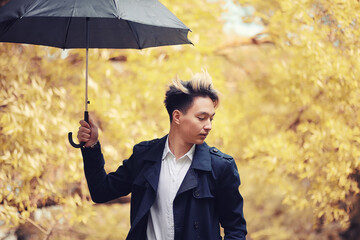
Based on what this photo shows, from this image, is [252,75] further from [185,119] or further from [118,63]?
[185,119]

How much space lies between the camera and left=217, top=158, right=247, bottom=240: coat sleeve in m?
2.11

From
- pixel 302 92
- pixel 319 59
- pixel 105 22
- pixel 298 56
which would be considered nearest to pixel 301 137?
pixel 302 92

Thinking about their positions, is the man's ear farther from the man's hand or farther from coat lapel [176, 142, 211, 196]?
the man's hand

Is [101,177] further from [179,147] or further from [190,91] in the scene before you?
[190,91]

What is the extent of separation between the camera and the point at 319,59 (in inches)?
150

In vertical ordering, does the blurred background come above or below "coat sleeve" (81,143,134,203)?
above

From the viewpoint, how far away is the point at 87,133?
7.21 feet

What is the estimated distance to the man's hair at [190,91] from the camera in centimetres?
215

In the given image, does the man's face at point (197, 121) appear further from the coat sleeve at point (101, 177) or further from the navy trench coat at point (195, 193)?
the coat sleeve at point (101, 177)

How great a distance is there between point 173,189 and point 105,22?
1.17 m

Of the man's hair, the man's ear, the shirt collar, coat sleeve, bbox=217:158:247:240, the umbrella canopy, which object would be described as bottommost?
coat sleeve, bbox=217:158:247:240

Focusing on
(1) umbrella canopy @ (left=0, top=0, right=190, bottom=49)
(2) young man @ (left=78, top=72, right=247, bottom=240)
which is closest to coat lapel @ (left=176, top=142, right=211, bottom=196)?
(2) young man @ (left=78, top=72, right=247, bottom=240)

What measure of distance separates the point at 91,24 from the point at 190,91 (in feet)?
3.00

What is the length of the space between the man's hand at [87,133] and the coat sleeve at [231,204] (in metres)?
0.66
